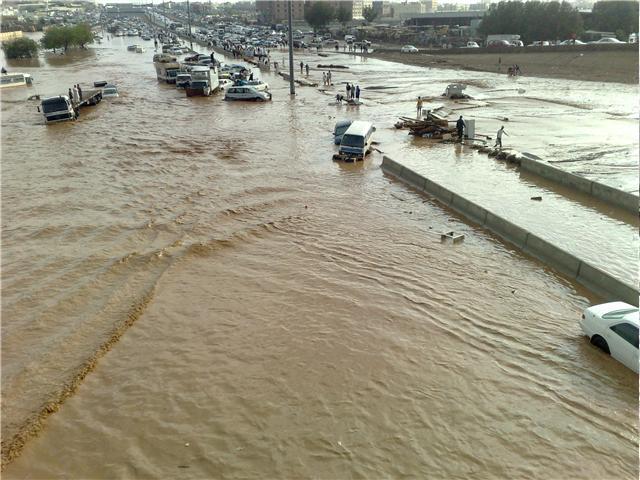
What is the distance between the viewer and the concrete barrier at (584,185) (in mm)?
14719

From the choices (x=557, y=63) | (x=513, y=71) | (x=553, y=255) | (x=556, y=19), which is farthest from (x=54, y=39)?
(x=553, y=255)

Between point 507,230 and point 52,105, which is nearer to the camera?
point 507,230

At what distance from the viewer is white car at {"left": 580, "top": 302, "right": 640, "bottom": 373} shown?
7.75m

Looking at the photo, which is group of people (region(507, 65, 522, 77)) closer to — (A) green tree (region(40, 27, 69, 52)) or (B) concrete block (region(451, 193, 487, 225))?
(B) concrete block (region(451, 193, 487, 225))

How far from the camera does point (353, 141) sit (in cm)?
2072

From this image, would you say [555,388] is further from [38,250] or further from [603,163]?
[603,163]

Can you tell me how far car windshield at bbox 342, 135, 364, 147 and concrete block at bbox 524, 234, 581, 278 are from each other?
33.1 ft

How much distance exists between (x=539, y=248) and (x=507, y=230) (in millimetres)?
1214

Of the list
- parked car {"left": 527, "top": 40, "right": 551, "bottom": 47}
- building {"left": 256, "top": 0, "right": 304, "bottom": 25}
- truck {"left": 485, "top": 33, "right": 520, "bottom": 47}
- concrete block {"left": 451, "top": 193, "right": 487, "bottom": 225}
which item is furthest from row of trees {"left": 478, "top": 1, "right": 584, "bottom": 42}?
building {"left": 256, "top": 0, "right": 304, "bottom": 25}

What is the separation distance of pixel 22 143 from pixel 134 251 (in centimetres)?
1681

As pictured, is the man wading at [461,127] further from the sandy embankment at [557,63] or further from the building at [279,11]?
the building at [279,11]

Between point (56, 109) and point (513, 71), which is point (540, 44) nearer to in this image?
point (513, 71)

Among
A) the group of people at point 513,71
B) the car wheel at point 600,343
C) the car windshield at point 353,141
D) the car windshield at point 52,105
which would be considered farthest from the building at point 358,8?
the car wheel at point 600,343

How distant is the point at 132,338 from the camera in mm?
8773
